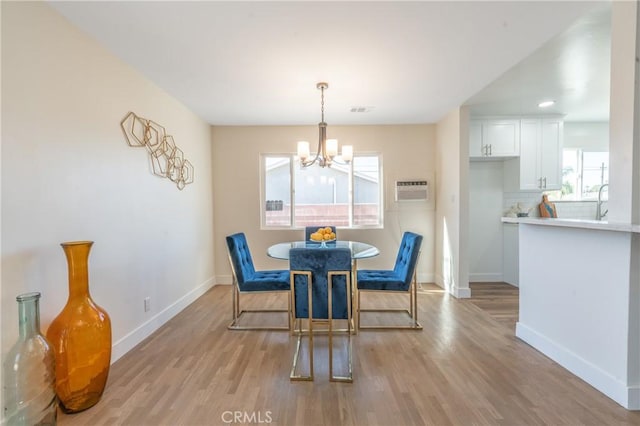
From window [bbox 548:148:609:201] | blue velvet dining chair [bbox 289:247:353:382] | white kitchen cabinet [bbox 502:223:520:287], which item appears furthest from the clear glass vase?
window [bbox 548:148:609:201]

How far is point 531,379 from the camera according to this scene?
193 cm

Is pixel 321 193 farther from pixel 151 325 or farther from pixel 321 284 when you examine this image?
pixel 151 325

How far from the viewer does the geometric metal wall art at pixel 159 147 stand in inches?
97.0

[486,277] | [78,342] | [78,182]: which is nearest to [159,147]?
[78,182]

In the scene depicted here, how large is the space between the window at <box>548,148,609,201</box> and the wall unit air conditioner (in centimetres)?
203

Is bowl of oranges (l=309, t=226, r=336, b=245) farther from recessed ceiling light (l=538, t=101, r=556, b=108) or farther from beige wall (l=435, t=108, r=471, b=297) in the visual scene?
recessed ceiling light (l=538, t=101, r=556, b=108)

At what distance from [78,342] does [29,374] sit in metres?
0.22

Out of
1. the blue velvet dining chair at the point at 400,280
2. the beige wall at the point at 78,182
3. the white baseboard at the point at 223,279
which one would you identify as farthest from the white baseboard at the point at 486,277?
the beige wall at the point at 78,182

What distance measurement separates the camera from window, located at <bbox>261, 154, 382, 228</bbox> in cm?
442

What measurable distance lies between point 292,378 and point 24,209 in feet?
6.16

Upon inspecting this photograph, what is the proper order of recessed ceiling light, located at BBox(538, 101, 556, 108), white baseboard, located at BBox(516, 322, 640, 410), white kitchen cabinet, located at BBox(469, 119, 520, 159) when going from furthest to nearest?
1. white kitchen cabinet, located at BBox(469, 119, 520, 159)
2. recessed ceiling light, located at BBox(538, 101, 556, 108)
3. white baseboard, located at BBox(516, 322, 640, 410)

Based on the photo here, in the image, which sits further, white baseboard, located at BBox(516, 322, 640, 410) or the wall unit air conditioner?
the wall unit air conditioner

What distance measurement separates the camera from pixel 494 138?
401 centimetres

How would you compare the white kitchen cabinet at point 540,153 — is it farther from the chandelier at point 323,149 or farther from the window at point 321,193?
the chandelier at point 323,149
